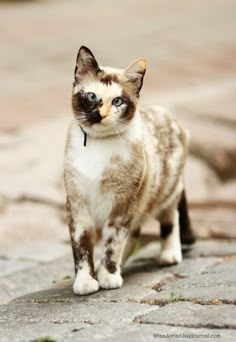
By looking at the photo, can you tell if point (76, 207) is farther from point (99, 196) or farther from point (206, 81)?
point (206, 81)

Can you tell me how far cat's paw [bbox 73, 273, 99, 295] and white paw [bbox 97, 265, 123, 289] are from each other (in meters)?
0.06

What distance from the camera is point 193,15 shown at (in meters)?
11.1

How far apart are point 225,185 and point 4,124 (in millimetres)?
2936

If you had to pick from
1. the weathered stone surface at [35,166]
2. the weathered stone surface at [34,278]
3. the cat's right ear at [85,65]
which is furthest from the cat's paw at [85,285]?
the weathered stone surface at [35,166]

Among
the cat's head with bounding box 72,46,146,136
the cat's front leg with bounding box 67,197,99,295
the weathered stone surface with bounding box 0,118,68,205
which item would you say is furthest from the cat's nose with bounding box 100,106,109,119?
the weathered stone surface with bounding box 0,118,68,205

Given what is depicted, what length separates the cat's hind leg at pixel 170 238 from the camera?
4.23 metres

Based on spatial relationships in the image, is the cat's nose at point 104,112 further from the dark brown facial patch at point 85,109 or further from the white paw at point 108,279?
the white paw at point 108,279

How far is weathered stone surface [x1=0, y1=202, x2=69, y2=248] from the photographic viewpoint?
19.8ft

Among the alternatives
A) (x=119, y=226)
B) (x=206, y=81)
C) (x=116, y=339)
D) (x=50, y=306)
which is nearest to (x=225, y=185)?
(x=206, y=81)

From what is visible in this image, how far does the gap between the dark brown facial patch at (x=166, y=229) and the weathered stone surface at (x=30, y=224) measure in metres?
1.82

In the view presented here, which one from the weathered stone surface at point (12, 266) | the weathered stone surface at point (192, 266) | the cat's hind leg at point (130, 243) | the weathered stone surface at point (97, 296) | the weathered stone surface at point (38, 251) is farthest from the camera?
the weathered stone surface at point (38, 251)

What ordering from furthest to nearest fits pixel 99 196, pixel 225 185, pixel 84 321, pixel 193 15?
pixel 193 15
pixel 225 185
pixel 99 196
pixel 84 321

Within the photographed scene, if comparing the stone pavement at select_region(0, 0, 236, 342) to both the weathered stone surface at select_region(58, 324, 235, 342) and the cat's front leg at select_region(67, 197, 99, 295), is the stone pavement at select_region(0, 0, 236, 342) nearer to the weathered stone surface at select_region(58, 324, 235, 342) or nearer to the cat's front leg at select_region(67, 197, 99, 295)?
the weathered stone surface at select_region(58, 324, 235, 342)

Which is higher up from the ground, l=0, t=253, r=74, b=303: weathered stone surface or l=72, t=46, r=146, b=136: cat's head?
l=72, t=46, r=146, b=136: cat's head
